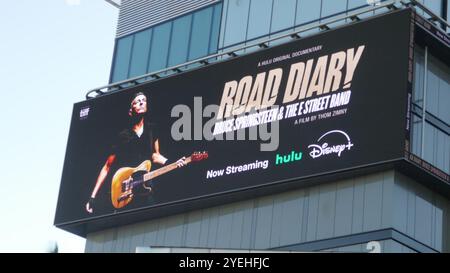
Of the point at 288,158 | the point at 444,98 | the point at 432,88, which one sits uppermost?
the point at 432,88

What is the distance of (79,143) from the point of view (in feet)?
136

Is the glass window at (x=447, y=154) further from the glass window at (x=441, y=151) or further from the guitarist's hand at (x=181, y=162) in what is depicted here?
the guitarist's hand at (x=181, y=162)

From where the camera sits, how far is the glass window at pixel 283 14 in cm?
3831

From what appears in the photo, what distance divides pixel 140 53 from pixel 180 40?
231cm

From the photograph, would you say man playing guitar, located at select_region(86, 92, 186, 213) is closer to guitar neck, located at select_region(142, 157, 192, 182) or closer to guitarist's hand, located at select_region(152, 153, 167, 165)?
guitarist's hand, located at select_region(152, 153, 167, 165)

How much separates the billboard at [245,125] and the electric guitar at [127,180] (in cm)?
4

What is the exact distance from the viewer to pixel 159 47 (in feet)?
142

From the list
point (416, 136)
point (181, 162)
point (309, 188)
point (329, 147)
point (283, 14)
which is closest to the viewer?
point (416, 136)

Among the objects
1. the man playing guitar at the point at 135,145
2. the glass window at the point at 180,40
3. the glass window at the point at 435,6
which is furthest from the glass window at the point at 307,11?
the man playing guitar at the point at 135,145

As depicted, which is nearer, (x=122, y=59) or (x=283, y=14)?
(x=283, y=14)

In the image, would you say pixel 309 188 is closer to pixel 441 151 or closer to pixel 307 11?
pixel 441 151

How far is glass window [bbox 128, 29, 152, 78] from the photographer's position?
43.5m

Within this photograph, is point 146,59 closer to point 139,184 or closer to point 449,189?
point 139,184

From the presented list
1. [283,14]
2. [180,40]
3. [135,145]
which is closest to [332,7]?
[283,14]
